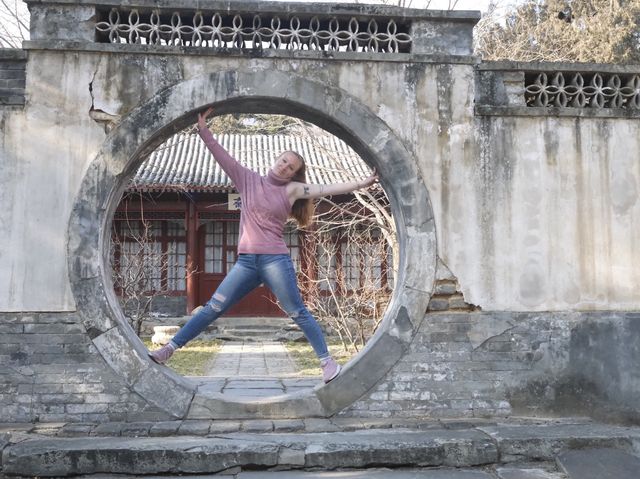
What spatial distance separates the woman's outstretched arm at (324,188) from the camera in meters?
4.74

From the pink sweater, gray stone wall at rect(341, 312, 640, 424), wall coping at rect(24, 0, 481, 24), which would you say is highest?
wall coping at rect(24, 0, 481, 24)

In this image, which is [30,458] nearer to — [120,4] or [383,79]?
[120,4]

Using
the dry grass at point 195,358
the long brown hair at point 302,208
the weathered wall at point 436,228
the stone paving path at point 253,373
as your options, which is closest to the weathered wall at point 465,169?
the weathered wall at point 436,228

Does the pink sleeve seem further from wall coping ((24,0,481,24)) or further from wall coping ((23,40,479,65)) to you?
wall coping ((24,0,481,24))

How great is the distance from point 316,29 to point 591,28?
1505cm

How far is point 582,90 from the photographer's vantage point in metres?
5.09

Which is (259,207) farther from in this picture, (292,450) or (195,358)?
(195,358)

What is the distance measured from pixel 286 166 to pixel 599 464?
115 inches

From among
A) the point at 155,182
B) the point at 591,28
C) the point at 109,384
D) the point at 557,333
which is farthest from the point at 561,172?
the point at 591,28

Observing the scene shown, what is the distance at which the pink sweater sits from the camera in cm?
471

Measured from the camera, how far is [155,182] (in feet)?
45.9

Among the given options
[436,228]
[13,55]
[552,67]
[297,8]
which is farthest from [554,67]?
[13,55]

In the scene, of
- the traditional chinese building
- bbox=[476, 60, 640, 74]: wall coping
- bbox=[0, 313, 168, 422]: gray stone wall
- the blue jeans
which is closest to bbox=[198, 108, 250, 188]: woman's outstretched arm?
the blue jeans

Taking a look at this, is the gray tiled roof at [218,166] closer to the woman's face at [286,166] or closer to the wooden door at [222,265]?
the wooden door at [222,265]
